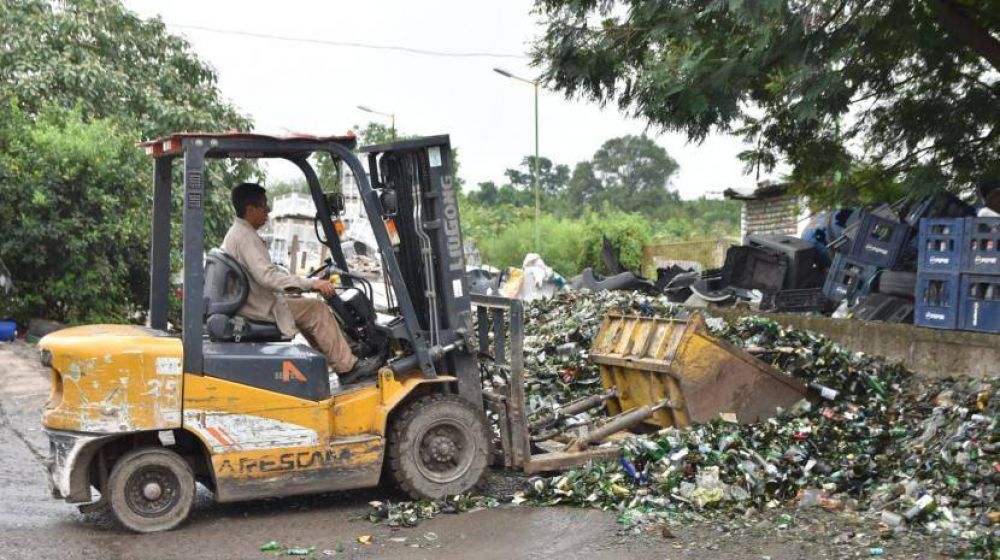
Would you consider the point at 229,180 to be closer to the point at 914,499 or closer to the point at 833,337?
the point at 833,337

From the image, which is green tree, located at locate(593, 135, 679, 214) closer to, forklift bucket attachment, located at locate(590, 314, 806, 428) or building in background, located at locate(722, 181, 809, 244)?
building in background, located at locate(722, 181, 809, 244)

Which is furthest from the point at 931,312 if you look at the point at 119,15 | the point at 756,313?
the point at 119,15

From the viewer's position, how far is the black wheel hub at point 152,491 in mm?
6285

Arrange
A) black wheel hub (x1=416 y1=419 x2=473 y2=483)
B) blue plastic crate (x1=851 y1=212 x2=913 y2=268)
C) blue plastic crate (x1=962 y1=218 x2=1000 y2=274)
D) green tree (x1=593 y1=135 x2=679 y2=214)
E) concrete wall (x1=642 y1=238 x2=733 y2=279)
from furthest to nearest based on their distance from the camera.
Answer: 1. green tree (x1=593 y1=135 x2=679 y2=214)
2. concrete wall (x1=642 y1=238 x2=733 y2=279)
3. blue plastic crate (x1=851 y1=212 x2=913 y2=268)
4. blue plastic crate (x1=962 y1=218 x2=1000 y2=274)
5. black wheel hub (x1=416 y1=419 x2=473 y2=483)

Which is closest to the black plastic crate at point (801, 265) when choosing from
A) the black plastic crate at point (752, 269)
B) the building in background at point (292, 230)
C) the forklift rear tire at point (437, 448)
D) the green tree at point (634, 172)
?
the black plastic crate at point (752, 269)

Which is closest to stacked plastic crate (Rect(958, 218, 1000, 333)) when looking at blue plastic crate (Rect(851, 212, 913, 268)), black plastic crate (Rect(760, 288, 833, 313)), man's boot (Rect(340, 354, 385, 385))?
blue plastic crate (Rect(851, 212, 913, 268))

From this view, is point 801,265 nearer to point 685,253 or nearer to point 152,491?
point 152,491

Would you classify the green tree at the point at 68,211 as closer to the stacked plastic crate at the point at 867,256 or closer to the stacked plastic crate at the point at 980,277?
the stacked plastic crate at the point at 867,256

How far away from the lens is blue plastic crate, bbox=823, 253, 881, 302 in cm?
1170

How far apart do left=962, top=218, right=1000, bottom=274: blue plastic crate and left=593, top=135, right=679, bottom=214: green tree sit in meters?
54.7

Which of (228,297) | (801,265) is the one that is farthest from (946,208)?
(228,297)

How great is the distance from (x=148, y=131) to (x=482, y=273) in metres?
6.76

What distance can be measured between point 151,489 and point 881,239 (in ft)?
26.8

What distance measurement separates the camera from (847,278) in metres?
12.1
